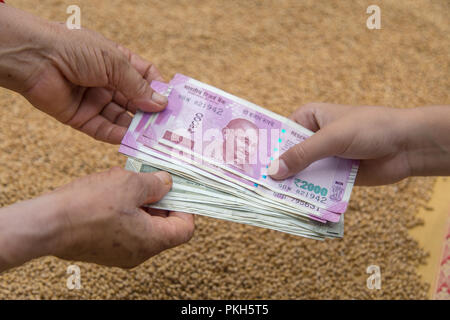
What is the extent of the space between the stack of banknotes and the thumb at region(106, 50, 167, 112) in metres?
0.03

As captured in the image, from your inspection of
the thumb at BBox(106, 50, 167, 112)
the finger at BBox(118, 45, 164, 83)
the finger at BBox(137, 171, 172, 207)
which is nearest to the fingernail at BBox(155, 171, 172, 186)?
the finger at BBox(137, 171, 172, 207)

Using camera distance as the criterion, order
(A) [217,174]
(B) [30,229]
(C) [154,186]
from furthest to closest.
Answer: (A) [217,174] < (C) [154,186] < (B) [30,229]

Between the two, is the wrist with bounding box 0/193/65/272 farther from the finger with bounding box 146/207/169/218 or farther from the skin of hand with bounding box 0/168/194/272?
the finger with bounding box 146/207/169/218

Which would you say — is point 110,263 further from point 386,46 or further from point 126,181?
point 386,46

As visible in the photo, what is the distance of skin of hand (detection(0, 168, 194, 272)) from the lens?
836 mm

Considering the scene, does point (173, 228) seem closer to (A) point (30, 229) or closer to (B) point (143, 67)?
(A) point (30, 229)

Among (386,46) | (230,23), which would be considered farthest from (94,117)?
(386,46)

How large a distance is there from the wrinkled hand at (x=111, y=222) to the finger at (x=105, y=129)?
275mm

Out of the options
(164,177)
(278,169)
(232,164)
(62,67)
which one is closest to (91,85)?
(62,67)

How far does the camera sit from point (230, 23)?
206 centimetres

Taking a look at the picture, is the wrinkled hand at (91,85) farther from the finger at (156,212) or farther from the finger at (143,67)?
the finger at (156,212)

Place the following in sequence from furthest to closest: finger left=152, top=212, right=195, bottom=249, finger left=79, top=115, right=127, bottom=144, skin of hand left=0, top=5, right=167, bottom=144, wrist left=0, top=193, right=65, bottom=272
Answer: finger left=79, top=115, right=127, bottom=144
skin of hand left=0, top=5, right=167, bottom=144
finger left=152, top=212, right=195, bottom=249
wrist left=0, top=193, right=65, bottom=272

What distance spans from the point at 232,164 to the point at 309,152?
21 cm

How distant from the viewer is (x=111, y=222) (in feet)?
2.96
